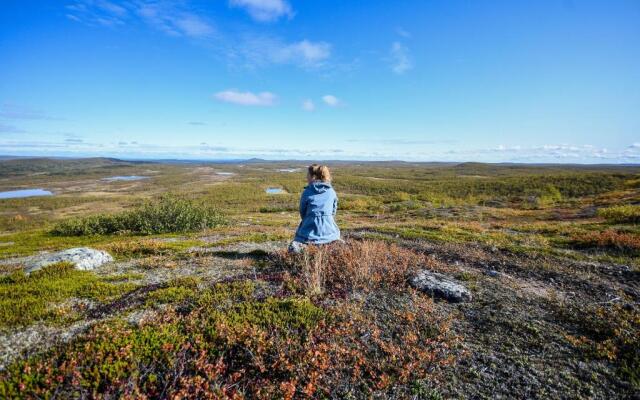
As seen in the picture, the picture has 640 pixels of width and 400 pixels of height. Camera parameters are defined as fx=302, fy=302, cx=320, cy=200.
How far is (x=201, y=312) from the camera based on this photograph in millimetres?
6680

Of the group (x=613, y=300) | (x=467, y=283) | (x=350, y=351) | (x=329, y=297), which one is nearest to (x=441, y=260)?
(x=467, y=283)

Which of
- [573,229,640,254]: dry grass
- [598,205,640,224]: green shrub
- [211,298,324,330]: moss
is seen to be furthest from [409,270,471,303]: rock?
[598,205,640,224]: green shrub

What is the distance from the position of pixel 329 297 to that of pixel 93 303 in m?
5.77

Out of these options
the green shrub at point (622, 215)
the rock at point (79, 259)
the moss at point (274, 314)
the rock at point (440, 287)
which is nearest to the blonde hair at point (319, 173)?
the rock at point (440, 287)

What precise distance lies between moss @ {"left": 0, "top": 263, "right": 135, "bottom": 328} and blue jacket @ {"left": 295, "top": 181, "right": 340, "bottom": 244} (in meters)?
5.43

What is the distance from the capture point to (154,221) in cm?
2298

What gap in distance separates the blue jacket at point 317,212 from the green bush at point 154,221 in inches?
587

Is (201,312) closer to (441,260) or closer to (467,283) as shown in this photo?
(467,283)

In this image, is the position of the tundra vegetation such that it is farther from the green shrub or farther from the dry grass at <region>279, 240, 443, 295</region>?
the green shrub

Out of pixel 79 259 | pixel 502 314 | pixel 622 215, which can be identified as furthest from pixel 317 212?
pixel 622 215

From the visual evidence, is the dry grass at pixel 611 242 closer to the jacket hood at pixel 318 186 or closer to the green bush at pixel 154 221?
the jacket hood at pixel 318 186

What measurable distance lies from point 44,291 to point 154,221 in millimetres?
16138

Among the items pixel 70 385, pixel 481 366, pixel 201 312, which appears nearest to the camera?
pixel 70 385

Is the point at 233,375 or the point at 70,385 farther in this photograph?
the point at 233,375
